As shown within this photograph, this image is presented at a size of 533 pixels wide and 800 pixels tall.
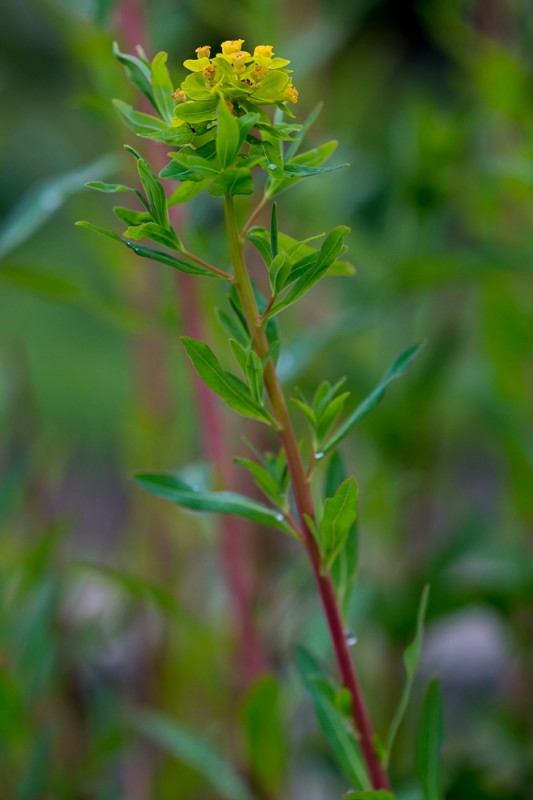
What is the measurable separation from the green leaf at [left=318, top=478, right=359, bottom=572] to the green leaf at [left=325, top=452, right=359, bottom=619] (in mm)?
44

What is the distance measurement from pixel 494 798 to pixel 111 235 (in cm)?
50

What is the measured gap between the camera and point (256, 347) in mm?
324

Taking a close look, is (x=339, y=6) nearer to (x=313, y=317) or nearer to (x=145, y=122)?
(x=313, y=317)

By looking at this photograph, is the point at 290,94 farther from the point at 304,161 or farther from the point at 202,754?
the point at 202,754

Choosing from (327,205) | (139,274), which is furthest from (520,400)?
(139,274)

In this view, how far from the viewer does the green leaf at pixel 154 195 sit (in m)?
0.30

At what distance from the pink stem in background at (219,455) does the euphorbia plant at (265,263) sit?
0.83 ft

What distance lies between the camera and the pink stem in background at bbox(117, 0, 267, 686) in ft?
2.06

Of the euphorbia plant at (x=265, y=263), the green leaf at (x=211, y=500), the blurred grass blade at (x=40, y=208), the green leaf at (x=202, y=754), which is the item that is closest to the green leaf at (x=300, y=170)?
the euphorbia plant at (x=265, y=263)

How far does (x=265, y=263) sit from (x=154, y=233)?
0.04 meters

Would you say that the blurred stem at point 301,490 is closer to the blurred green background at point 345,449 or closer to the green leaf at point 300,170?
the green leaf at point 300,170

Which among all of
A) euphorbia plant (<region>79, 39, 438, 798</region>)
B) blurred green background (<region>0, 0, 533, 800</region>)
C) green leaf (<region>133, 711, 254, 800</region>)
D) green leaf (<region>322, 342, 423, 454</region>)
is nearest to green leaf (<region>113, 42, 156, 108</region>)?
euphorbia plant (<region>79, 39, 438, 798</region>)

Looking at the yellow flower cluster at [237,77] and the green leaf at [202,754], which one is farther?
the green leaf at [202,754]

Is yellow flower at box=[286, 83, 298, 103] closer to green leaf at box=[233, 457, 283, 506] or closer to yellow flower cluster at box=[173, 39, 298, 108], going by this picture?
yellow flower cluster at box=[173, 39, 298, 108]
